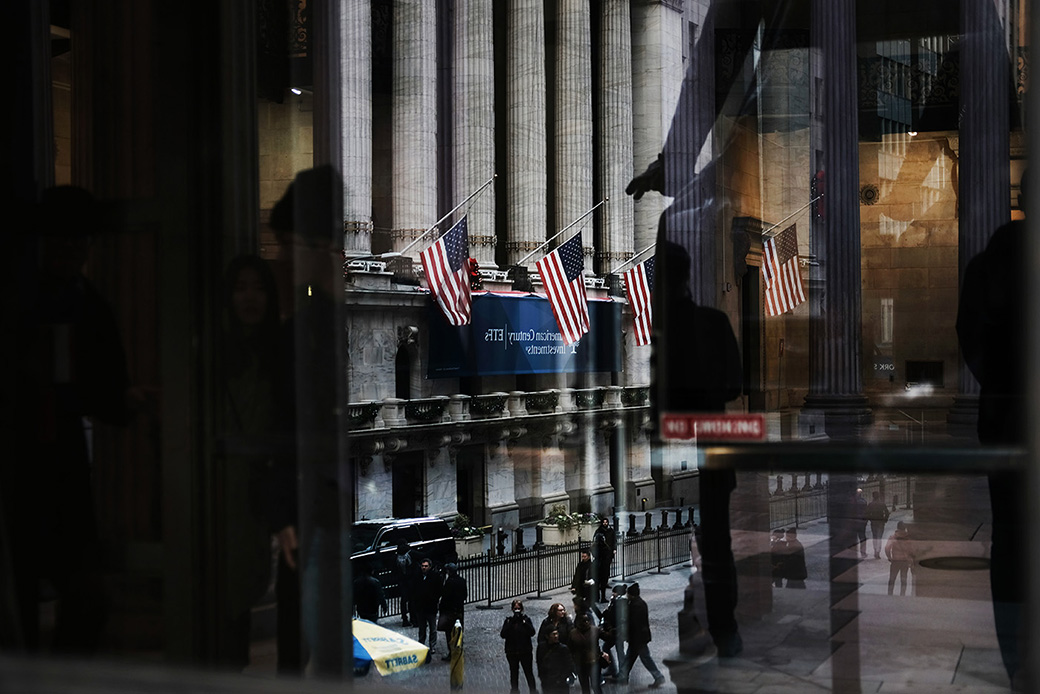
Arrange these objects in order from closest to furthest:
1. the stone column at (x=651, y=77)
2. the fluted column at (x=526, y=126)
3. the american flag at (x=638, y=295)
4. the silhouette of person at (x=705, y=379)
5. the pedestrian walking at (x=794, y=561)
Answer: the silhouette of person at (x=705, y=379)
the pedestrian walking at (x=794, y=561)
the american flag at (x=638, y=295)
the fluted column at (x=526, y=126)
the stone column at (x=651, y=77)

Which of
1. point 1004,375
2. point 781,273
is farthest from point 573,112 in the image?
point 1004,375

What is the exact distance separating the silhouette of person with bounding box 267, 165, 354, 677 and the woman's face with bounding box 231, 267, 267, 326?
0.24 ft

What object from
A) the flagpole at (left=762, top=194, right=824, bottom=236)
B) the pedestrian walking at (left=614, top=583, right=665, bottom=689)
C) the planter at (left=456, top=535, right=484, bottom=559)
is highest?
the flagpole at (left=762, top=194, right=824, bottom=236)

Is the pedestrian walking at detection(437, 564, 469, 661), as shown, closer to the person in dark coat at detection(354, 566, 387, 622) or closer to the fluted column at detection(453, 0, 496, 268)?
the person in dark coat at detection(354, 566, 387, 622)

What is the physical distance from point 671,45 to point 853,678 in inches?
1228

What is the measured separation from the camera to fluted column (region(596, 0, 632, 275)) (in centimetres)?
3166

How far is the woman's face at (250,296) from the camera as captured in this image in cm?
277

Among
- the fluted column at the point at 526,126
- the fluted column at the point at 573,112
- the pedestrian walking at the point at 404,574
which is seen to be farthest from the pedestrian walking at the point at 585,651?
the fluted column at the point at 573,112

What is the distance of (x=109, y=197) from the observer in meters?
2.91

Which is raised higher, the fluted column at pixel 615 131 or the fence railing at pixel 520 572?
the fluted column at pixel 615 131

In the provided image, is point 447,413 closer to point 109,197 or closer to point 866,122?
point 866,122

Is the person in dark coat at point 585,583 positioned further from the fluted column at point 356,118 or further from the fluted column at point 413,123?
the fluted column at point 413,123

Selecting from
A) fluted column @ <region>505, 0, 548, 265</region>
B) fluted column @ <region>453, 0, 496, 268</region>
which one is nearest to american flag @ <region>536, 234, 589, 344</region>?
fluted column @ <region>453, 0, 496, 268</region>

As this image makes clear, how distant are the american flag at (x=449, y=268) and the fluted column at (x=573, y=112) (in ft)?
29.3
